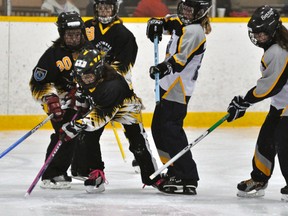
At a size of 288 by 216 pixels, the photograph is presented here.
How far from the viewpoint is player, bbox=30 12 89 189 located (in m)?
5.33

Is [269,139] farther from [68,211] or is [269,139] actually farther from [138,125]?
[68,211]

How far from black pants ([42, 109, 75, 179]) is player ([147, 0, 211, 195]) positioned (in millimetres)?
522

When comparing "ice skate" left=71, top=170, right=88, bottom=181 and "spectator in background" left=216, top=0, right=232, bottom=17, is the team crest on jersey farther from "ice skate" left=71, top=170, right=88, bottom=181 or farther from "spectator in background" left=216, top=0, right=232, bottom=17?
"spectator in background" left=216, top=0, right=232, bottom=17

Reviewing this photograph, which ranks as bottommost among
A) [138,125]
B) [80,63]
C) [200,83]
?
[200,83]

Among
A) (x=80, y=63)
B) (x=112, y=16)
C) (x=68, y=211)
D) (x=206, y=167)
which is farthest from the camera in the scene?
(x=206, y=167)

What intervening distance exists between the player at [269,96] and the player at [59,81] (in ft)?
3.25

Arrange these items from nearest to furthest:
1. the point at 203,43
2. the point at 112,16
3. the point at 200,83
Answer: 1. the point at 203,43
2. the point at 112,16
3. the point at 200,83

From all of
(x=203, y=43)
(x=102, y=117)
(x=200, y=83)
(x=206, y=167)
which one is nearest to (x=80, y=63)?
(x=102, y=117)

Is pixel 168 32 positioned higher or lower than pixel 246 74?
higher

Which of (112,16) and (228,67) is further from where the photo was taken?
(228,67)

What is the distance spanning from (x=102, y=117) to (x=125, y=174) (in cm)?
114

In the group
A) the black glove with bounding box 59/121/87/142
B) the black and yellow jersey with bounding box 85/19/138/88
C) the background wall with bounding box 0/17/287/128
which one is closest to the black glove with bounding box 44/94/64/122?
the black glove with bounding box 59/121/87/142

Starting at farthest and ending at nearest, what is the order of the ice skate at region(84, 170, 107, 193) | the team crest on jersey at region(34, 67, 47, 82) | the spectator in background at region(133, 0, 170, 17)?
the spectator in background at region(133, 0, 170, 17) → the team crest on jersey at region(34, 67, 47, 82) → the ice skate at region(84, 170, 107, 193)

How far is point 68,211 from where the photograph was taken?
467 cm
